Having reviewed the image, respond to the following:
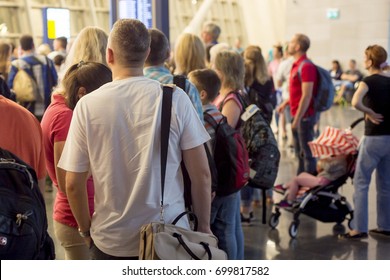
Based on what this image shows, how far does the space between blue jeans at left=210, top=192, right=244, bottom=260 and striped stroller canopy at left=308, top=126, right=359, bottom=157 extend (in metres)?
1.88

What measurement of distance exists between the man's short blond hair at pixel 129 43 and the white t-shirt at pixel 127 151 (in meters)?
0.09

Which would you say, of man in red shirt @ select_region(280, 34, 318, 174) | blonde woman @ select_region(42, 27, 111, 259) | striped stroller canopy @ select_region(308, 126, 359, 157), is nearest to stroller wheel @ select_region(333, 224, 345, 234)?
striped stroller canopy @ select_region(308, 126, 359, 157)

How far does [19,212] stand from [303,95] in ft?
16.9

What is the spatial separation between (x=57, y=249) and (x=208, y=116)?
2.10 meters

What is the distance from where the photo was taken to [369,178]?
5.86m

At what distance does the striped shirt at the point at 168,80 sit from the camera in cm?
383

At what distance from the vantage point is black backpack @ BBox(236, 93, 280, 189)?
5160 millimetres

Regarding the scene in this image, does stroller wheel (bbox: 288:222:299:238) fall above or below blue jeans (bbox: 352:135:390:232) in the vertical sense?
below

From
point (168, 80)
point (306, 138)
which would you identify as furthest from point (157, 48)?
point (306, 138)

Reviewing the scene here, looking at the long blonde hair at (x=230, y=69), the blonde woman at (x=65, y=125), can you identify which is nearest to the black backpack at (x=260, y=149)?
the long blonde hair at (x=230, y=69)

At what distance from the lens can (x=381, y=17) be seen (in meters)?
21.0

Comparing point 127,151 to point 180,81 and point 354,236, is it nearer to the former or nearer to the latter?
point 180,81

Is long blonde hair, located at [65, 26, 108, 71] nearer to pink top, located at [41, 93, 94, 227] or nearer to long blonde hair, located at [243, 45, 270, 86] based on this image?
pink top, located at [41, 93, 94, 227]

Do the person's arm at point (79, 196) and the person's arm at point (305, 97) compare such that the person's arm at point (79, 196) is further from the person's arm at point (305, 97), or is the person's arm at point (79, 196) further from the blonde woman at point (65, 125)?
the person's arm at point (305, 97)
